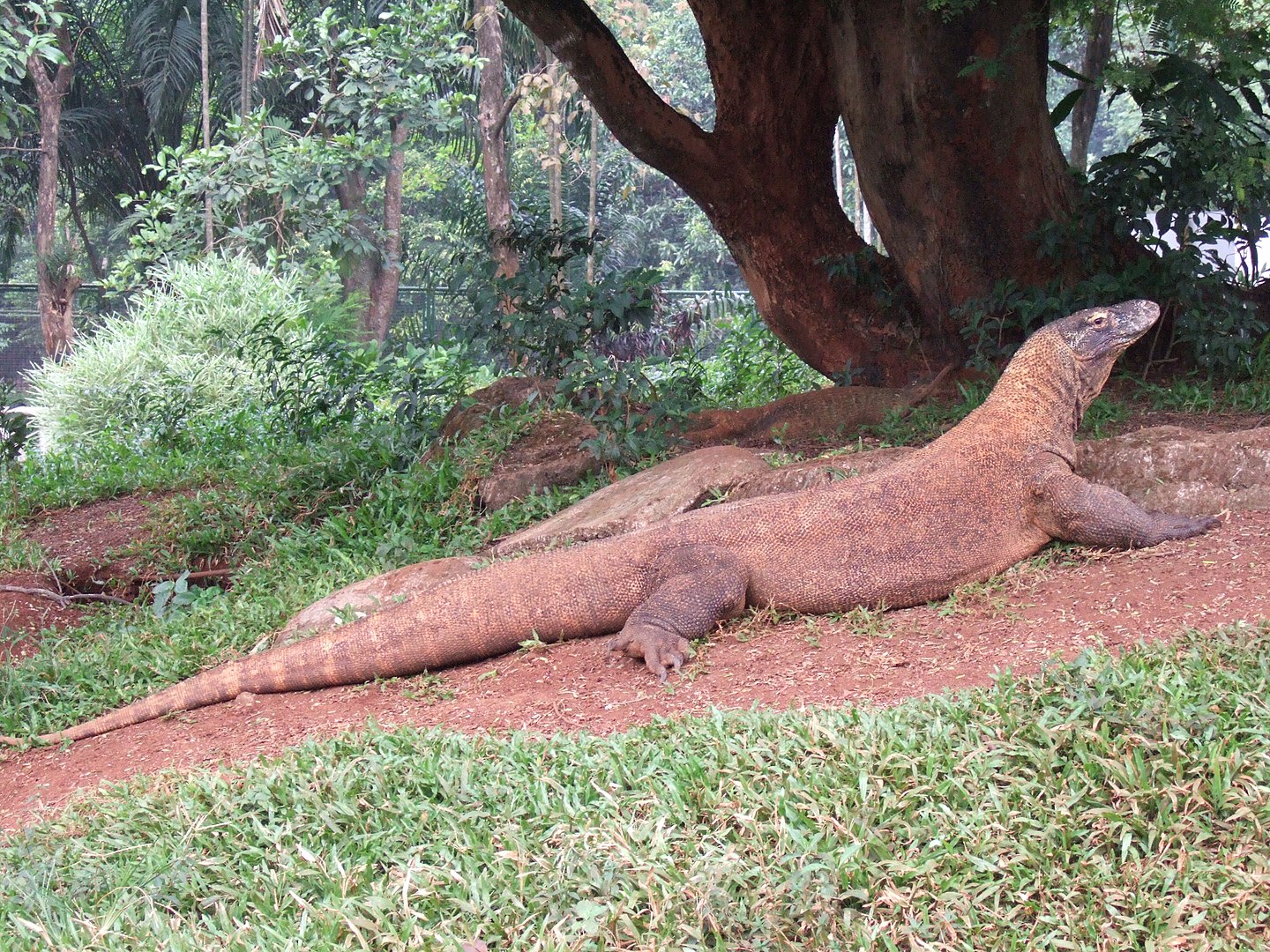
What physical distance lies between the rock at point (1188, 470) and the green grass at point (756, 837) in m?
1.13

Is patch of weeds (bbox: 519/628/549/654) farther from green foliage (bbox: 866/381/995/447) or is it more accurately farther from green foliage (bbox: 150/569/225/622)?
green foliage (bbox: 866/381/995/447)

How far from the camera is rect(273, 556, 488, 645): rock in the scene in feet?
12.1

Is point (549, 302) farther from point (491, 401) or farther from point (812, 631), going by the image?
point (812, 631)

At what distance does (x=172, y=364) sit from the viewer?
31.2 feet

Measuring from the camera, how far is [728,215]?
18.9ft

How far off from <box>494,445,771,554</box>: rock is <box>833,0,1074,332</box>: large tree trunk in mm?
1527

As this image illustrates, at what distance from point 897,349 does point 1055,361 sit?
6.84 ft

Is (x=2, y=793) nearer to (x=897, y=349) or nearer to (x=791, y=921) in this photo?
(x=791, y=921)

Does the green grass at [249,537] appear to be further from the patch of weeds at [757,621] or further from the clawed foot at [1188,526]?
the clawed foot at [1188,526]

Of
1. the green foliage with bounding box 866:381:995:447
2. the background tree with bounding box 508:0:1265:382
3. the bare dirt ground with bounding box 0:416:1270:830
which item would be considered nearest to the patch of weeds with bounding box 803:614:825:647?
the bare dirt ground with bounding box 0:416:1270:830

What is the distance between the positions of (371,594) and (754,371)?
398 centimetres

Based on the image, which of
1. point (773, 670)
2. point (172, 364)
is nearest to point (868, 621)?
point (773, 670)

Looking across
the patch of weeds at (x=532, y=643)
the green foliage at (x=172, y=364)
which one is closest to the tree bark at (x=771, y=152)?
the patch of weeds at (x=532, y=643)

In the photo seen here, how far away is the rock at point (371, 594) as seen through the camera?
370 cm
